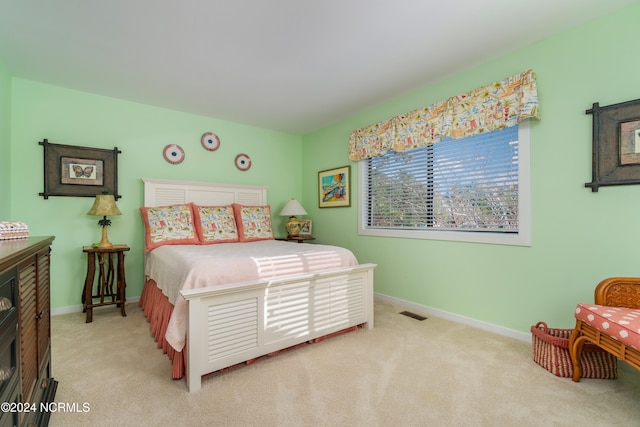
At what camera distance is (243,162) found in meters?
4.30

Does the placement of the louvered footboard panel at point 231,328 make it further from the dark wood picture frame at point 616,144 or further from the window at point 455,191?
the dark wood picture frame at point 616,144

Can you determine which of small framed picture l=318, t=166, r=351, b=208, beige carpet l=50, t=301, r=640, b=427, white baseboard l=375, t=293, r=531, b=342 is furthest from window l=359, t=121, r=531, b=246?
beige carpet l=50, t=301, r=640, b=427

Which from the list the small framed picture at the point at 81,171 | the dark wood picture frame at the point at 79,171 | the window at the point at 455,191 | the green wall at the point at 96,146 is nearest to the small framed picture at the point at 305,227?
the window at the point at 455,191

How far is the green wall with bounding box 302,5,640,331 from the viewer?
194 cm

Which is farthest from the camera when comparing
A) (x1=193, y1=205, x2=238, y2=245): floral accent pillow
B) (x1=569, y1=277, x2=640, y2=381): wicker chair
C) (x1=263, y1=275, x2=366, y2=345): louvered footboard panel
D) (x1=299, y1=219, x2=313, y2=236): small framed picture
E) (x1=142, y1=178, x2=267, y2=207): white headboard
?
(x1=299, y1=219, x2=313, y2=236): small framed picture

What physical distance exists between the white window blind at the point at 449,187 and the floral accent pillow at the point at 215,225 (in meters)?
1.70

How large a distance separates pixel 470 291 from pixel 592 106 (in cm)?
172

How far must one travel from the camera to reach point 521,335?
7.82 feet

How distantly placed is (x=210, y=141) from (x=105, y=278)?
209 cm

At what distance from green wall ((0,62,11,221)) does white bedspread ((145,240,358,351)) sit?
4.83ft

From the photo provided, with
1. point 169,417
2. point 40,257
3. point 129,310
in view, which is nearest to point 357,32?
point 40,257

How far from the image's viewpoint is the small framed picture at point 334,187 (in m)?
4.02

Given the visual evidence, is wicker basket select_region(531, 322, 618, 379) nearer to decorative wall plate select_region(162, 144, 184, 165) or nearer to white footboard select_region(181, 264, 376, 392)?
white footboard select_region(181, 264, 376, 392)

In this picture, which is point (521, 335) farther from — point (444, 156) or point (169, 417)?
point (169, 417)
